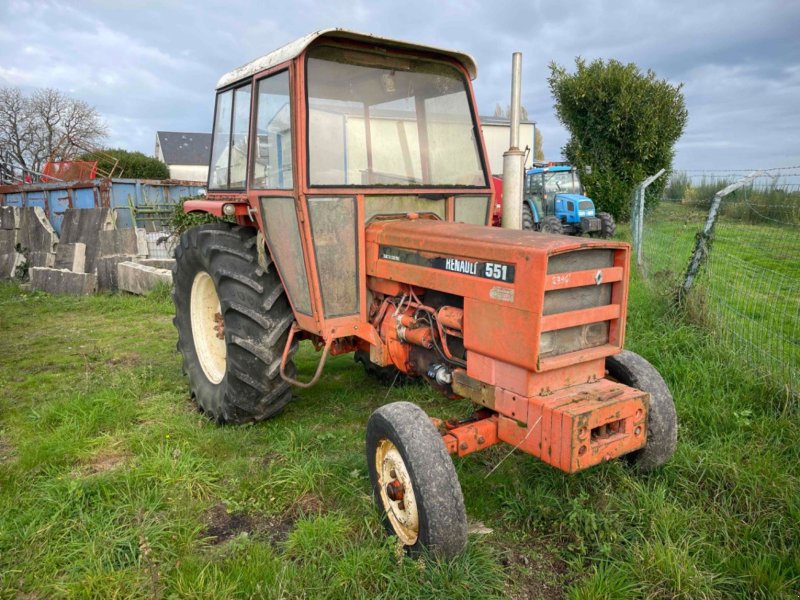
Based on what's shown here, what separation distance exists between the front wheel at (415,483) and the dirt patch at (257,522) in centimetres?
44

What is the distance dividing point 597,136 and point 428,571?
18.2 meters

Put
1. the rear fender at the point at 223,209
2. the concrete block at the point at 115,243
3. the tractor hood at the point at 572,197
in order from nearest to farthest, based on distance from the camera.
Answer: the rear fender at the point at 223,209 → the concrete block at the point at 115,243 → the tractor hood at the point at 572,197

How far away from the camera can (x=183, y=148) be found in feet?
148

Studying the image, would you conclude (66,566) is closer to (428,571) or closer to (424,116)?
(428,571)

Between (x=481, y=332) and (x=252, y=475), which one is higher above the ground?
(x=481, y=332)

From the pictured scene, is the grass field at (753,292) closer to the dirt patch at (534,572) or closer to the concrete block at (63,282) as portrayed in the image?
the dirt patch at (534,572)

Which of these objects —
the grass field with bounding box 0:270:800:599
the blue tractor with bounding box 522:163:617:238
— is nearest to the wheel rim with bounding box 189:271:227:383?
the grass field with bounding box 0:270:800:599

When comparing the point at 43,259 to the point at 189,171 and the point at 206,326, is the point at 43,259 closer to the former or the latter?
the point at 206,326

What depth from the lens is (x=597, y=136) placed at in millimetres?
18531

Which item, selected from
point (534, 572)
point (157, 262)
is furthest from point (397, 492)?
point (157, 262)

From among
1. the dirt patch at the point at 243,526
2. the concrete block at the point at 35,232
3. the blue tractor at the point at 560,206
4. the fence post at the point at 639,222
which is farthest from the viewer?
the blue tractor at the point at 560,206

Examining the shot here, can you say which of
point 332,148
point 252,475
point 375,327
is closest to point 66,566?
point 252,475

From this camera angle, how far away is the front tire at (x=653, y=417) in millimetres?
3039

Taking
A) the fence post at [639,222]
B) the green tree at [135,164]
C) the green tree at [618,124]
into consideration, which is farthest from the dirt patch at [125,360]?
the green tree at [135,164]
